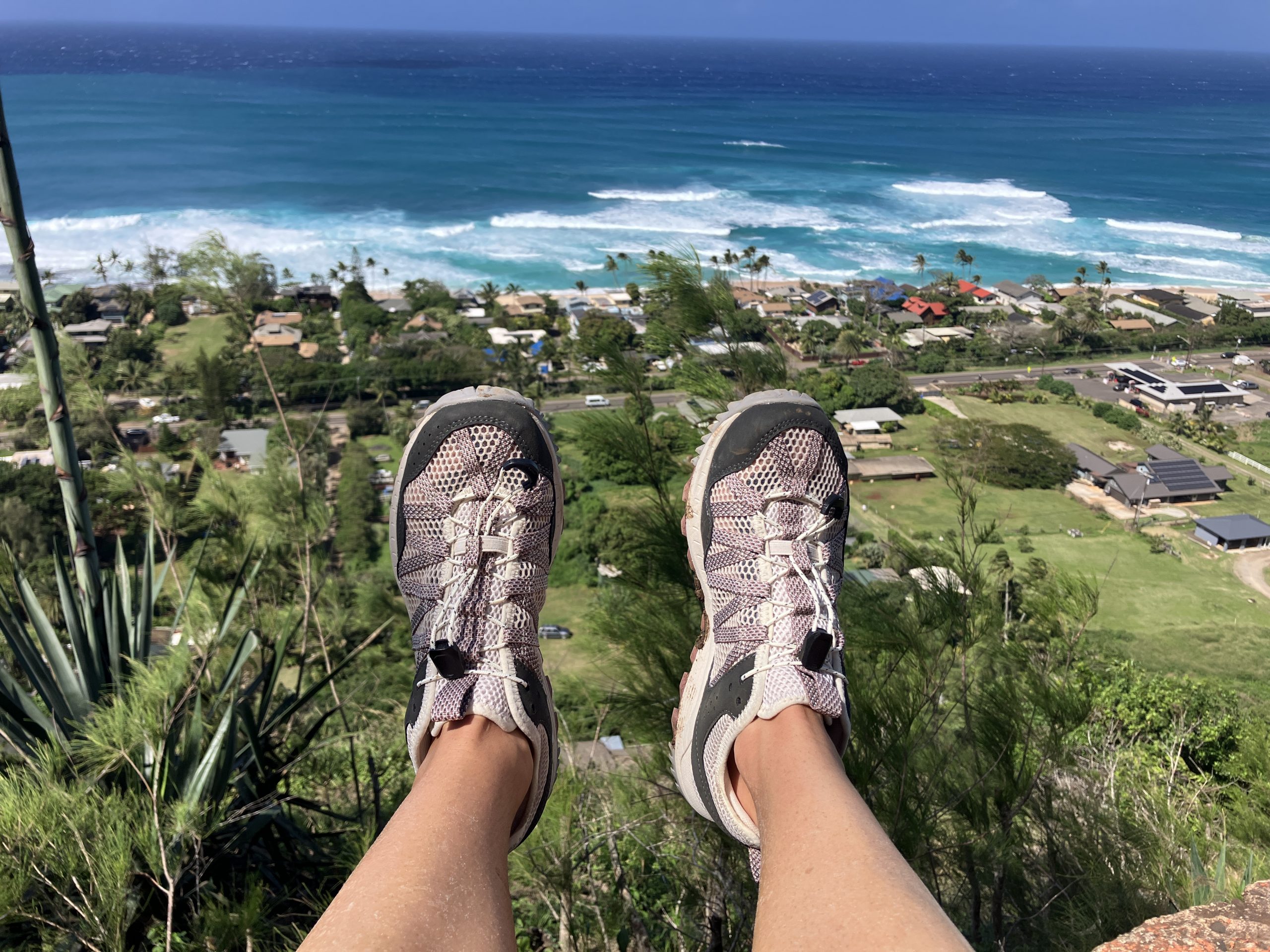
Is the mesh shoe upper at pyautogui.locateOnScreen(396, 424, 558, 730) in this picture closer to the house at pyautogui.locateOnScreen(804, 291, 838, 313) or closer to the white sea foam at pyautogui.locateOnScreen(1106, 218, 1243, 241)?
the house at pyautogui.locateOnScreen(804, 291, 838, 313)

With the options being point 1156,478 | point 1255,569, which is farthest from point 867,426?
point 1255,569

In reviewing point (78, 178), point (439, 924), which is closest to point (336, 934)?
point (439, 924)

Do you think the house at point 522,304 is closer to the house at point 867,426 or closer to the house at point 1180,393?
the house at point 867,426

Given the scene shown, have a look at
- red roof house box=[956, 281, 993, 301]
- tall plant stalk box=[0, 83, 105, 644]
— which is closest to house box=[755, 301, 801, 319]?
red roof house box=[956, 281, 993, 301]

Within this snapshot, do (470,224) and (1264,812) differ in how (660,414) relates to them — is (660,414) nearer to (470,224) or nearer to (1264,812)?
(1264,812)

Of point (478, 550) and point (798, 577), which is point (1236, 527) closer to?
point (798, 577)

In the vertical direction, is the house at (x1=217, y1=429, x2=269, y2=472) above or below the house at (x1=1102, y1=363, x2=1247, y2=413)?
below

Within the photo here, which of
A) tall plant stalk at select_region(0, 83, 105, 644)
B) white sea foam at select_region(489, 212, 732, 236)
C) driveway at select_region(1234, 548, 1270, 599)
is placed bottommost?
driveway at select_region(1234, 548, 1270, 599)
